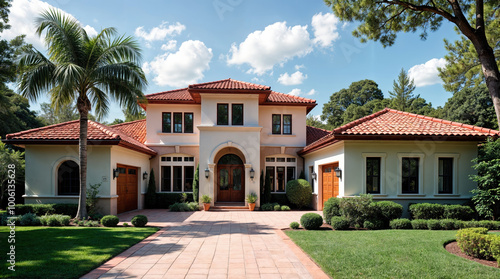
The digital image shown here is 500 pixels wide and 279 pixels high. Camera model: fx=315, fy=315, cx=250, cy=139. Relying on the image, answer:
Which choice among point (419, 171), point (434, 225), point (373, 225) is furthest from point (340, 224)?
point (419, 171)

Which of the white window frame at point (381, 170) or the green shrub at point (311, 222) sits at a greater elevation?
the white window frame at point (381, 170)

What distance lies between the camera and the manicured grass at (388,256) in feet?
19.7

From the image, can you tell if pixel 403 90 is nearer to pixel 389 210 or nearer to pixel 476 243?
pixel 389 210

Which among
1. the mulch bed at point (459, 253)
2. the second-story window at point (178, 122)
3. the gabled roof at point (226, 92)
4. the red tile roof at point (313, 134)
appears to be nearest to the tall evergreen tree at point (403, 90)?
the red tile roof at point (313, 134)

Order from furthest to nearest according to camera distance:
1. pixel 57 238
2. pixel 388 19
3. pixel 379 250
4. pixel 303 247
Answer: pixel 388 19
pixel 57 238
pixel 303 247
pixel 379 250

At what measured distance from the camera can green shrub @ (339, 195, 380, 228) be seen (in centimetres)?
1141

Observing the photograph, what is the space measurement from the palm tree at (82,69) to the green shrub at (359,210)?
9.16 metres

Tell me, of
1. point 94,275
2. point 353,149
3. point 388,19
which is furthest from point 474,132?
point 94,275

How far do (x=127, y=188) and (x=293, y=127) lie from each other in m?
10.7

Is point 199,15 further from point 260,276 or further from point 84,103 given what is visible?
point 260,276

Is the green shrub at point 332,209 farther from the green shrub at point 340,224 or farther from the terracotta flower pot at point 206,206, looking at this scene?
the terracotta flower pot at point 206,206

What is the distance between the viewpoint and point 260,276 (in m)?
6.01

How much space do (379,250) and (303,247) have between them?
1.84 m

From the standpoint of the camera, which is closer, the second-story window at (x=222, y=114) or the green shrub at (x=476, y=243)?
the green shrub at (x=476, y=243)
